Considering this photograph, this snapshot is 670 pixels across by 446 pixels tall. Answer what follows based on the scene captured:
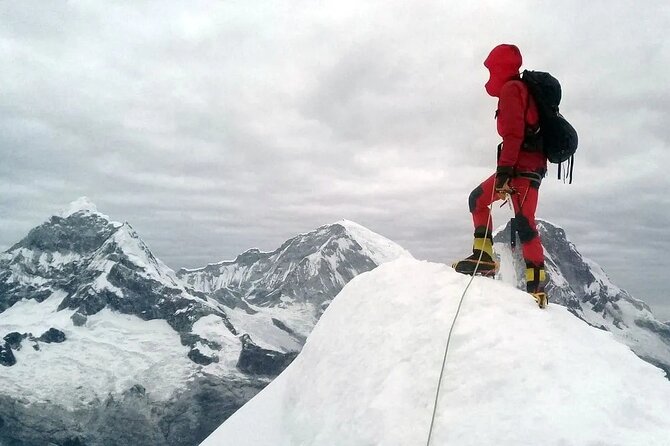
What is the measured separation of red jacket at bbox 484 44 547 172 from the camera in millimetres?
8312

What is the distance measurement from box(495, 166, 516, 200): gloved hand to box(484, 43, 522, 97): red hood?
5.09 ft

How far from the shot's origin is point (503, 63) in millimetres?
8805

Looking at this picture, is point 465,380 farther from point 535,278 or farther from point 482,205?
point 482,205

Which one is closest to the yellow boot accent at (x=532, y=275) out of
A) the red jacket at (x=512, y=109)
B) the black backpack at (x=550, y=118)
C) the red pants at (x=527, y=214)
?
the red pants at (x=527, y=214)

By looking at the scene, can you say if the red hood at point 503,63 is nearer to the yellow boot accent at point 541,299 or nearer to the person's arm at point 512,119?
the person's arm at point 512,119

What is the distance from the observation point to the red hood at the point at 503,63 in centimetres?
877

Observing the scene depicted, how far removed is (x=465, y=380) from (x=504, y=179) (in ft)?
12.4

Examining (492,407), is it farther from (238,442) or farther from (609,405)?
(238,442)

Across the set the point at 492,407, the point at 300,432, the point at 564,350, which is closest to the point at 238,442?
the point at 300,432

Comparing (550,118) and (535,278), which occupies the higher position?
(550,118)

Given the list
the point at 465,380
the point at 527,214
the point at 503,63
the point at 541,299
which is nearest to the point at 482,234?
the point at 527,214

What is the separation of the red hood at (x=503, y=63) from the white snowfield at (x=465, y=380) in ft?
11.3

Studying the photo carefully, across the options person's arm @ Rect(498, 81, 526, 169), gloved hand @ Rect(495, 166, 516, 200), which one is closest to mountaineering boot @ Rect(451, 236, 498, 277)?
gloved hand @ Rect(495, 166, 516, 200)

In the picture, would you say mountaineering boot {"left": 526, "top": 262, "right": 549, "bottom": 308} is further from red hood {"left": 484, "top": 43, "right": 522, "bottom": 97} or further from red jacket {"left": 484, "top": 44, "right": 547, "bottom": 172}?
red hood {"left": 484, "top": 43, "right": 522, "bottom": 97}
